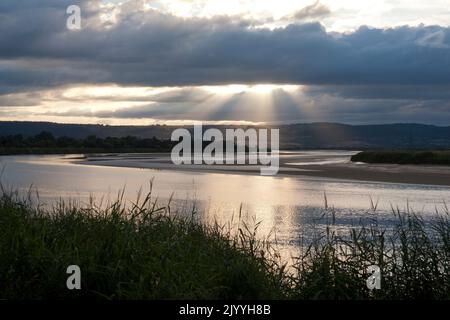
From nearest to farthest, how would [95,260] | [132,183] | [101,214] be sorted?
[95,260] → [101,214] → [132,183]

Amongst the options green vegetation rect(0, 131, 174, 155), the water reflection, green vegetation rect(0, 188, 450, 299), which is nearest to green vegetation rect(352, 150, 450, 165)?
the water reflection

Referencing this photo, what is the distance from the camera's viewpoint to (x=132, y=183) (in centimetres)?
3362

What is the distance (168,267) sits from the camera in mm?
8508

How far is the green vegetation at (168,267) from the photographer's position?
27.6ft

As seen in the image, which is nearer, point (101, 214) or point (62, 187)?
point (101, 214)

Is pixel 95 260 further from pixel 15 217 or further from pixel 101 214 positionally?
pixel 101 214

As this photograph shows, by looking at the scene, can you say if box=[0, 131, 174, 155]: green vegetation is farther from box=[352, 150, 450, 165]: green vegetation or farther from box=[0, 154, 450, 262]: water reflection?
box=[0, 154, 450, 262]: water reflection

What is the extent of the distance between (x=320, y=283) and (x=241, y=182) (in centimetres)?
2645

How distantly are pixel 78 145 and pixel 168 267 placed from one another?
103719mm

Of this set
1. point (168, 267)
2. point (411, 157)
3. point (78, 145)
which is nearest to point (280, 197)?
point (168, 267)

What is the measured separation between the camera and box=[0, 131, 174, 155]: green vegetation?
102581 millimetres

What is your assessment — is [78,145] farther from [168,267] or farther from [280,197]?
[168,267]

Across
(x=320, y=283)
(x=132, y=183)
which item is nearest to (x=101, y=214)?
(x=320, y=283)

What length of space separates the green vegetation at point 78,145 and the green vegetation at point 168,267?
92833 mm
